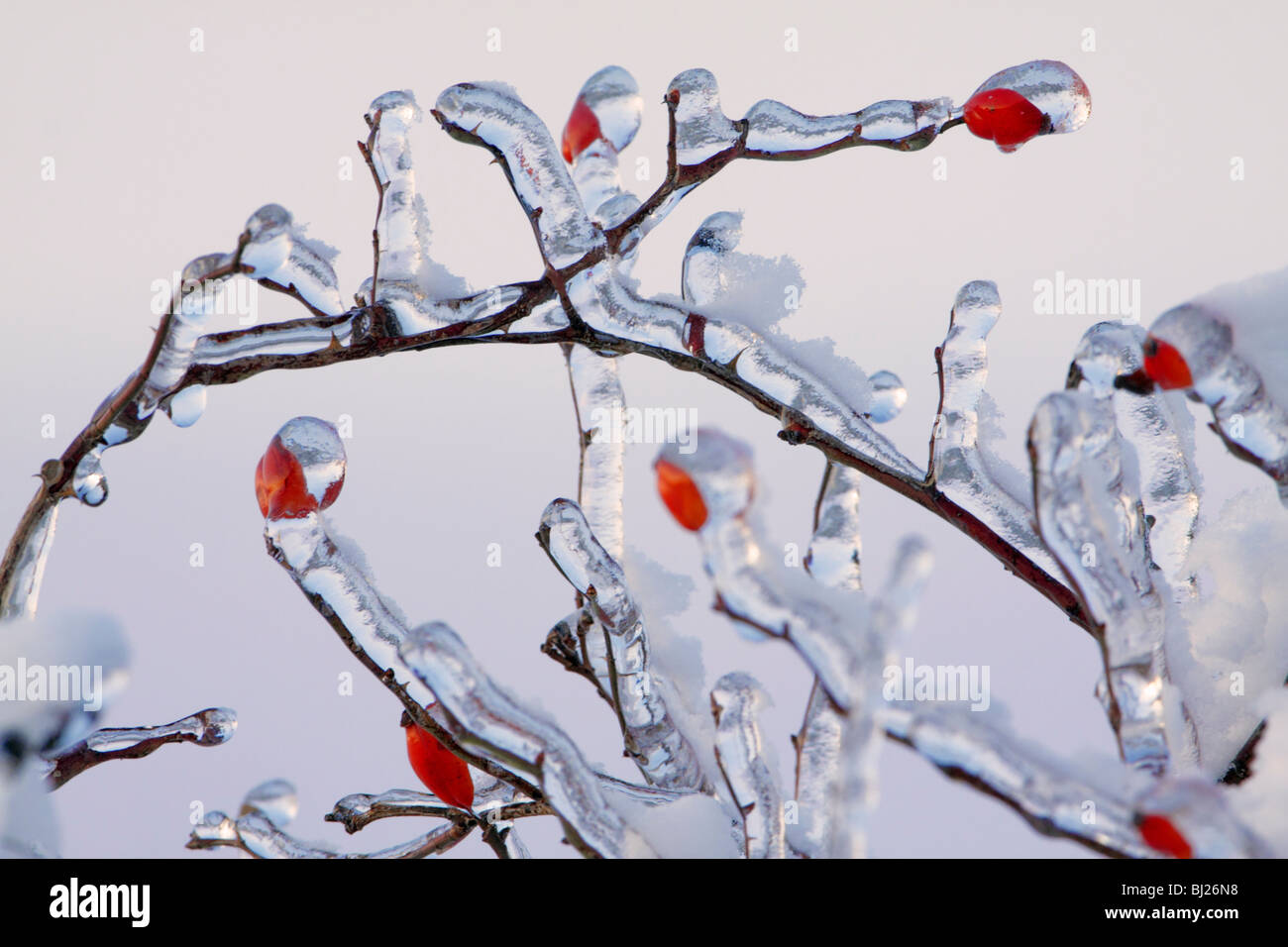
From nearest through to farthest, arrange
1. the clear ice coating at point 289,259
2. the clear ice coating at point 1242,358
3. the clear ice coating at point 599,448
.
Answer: the clear ice coating at point 1242,358 < the clear ice coating at point 289,259 < the clear ice coating at point 599,448

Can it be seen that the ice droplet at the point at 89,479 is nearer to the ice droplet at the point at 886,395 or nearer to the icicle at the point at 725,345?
the icicle at the point at 725,345

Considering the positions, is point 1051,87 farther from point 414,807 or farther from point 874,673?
point 414,807

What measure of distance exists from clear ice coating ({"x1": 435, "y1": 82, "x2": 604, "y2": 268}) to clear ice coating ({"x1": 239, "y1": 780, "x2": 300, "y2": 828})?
1.53ft

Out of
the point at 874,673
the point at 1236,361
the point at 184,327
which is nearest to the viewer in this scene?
the point at 874,673

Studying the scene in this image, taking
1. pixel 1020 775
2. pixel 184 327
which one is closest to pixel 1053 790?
pixel 1020 775

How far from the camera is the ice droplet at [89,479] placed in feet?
2.38

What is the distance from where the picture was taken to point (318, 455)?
69cm

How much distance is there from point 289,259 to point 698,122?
287 mm

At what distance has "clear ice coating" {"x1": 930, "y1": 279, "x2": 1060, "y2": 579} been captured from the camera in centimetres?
70

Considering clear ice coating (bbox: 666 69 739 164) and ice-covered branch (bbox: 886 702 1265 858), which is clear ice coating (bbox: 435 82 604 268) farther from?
ice-covered branch (bbox: 886 702 1265 858)

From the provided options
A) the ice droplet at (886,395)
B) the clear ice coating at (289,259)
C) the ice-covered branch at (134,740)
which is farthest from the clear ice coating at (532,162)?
the ice-covered branch at (134,740)

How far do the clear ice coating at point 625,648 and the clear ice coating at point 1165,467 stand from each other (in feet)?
1.07
